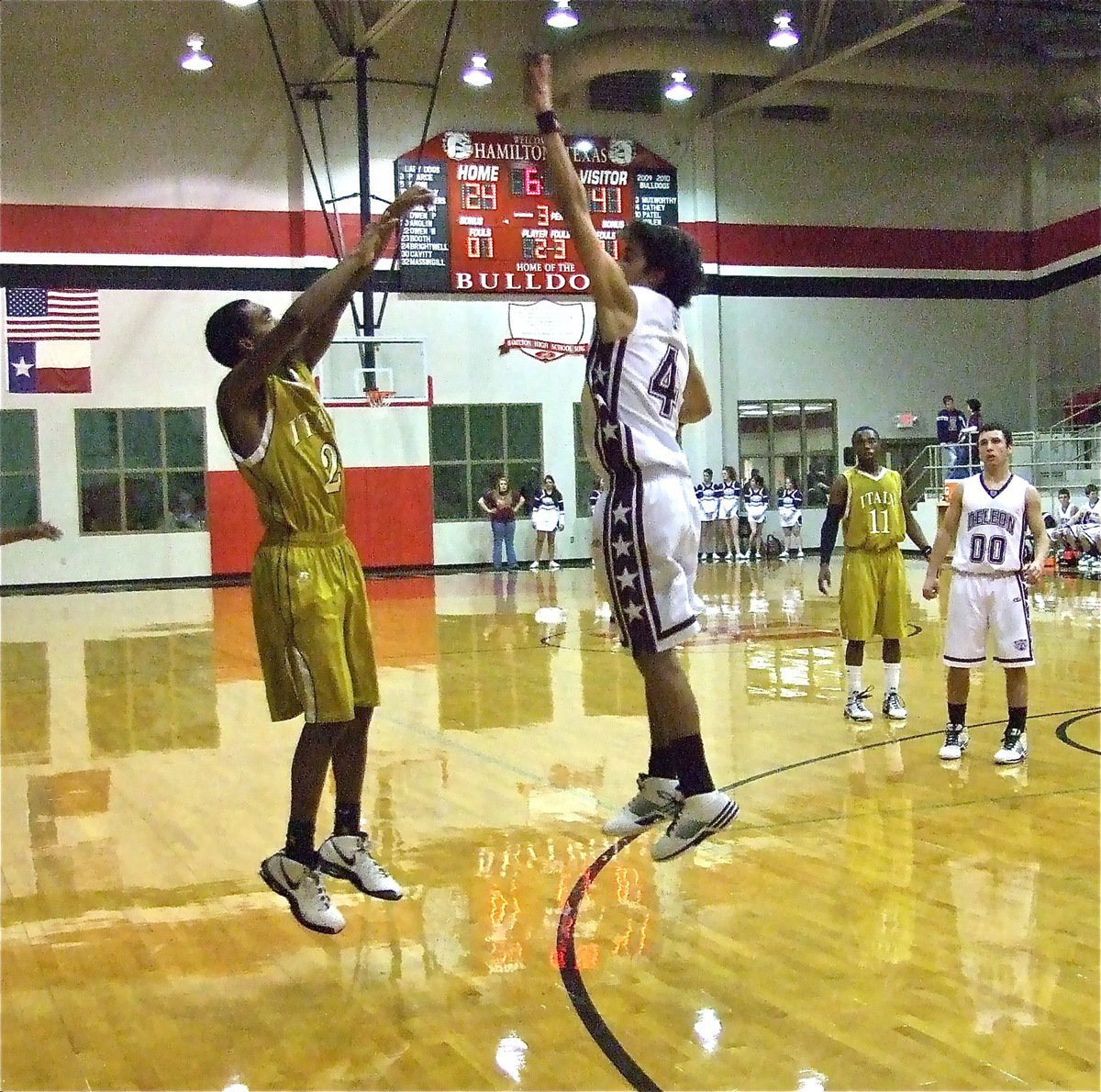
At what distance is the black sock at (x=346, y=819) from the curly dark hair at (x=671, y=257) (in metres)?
1.92

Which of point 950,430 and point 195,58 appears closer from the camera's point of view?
point 195,58

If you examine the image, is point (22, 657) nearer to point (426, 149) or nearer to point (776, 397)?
point (426, 149)

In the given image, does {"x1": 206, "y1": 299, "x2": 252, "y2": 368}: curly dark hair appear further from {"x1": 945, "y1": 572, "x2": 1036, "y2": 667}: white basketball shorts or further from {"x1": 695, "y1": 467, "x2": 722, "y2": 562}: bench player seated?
{"x1": 695, "y1": 467, "x2": 722, "y2": 562}: bench player seated

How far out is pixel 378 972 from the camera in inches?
174

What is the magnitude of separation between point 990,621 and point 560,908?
3623 millimetres

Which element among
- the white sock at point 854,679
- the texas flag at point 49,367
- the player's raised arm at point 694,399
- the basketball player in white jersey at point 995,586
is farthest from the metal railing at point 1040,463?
the player's raised arm at point 694,399

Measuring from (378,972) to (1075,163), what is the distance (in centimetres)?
2672

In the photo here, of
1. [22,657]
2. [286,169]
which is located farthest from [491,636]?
[286,169]

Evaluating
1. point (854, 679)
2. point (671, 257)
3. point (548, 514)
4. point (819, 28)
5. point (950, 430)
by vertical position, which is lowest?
point (854, 679)

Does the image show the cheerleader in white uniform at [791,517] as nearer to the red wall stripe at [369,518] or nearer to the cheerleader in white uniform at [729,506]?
the cheerleader in white uniform at [729,506]

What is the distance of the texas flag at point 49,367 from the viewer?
2267cm

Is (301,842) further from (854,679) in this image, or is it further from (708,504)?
(708,504)

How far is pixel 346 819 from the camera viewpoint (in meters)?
4.52


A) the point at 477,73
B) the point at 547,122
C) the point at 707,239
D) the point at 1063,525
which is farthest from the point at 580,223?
the point at 707,239
